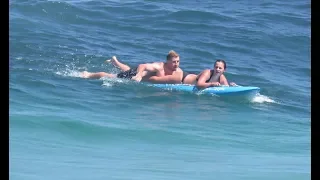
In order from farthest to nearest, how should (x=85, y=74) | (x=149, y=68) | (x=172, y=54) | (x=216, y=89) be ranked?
(x=172, y=54), (x=85, y=74), (x=149, y=68), (x=216, y=89)

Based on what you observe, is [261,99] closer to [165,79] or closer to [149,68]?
[165,79]

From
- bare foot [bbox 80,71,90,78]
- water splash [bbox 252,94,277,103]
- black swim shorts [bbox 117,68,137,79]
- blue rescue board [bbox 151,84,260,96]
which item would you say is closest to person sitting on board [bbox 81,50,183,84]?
black swim shorts [bbox 117,68,137,79]

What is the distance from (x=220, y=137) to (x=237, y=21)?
270cm

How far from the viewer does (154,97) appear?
25.0 ft

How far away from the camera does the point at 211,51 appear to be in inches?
338

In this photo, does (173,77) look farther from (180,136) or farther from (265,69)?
(265,69)

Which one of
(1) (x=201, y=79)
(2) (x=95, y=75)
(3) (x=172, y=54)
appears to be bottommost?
(1) (x=201, y=79)

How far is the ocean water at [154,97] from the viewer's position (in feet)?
18.1

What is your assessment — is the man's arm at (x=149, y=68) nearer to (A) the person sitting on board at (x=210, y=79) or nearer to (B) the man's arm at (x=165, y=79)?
(B) the man's arm at (x=165, y=79)

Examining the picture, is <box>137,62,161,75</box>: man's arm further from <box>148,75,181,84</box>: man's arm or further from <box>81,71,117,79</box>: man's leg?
<box>81,71,117,79</box>: man's leg

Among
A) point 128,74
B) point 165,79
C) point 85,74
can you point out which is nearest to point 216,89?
point 165,79

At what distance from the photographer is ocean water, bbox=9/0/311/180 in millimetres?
5512
